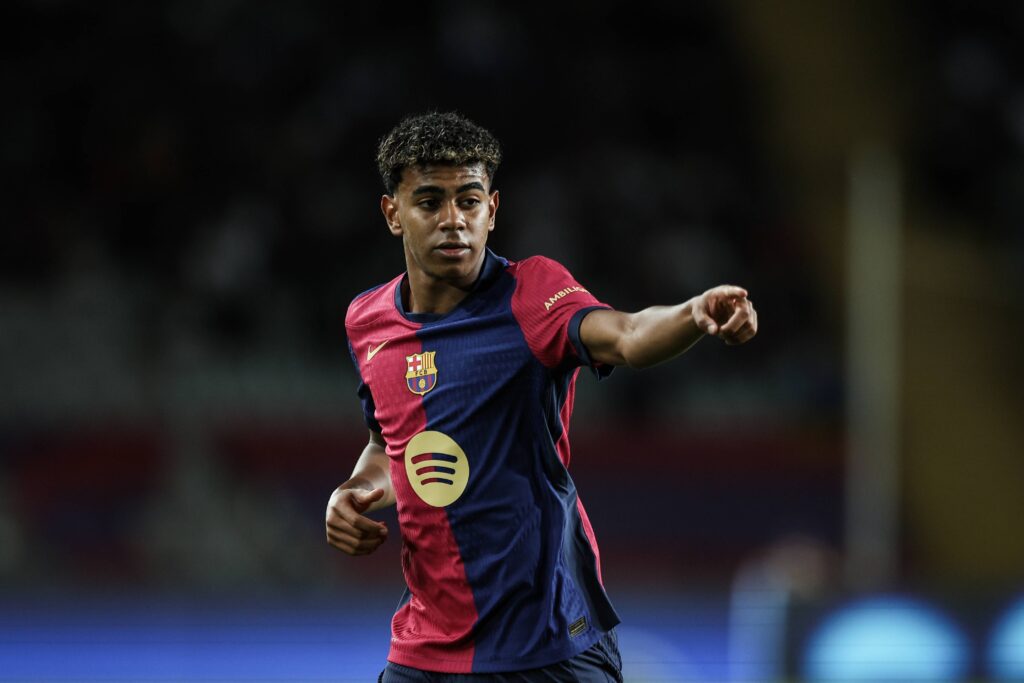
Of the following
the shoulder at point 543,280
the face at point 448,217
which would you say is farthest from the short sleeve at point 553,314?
the face at point 448,217

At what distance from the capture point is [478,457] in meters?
3.32

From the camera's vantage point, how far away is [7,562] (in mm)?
9320

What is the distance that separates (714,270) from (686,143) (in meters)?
1.48

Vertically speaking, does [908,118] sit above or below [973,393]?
above

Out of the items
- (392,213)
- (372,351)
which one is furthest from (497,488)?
(392,213)

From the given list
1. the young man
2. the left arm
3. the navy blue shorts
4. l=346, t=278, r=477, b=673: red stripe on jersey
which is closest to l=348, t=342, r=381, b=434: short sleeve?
l=346, t=278, r=477, b=673: red stripe on jersey

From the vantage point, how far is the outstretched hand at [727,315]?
272 centimetres

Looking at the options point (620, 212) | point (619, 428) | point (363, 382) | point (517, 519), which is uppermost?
point (620, 212)

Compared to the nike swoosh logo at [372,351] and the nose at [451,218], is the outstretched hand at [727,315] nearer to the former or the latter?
the nose at [451,218]

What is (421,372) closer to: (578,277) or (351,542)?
(351,542)

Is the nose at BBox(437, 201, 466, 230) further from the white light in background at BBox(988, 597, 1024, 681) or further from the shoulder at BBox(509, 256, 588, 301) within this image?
the white light in background at BBox(988, 597, 1024, 681)

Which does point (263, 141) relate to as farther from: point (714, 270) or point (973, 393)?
point (973, 393)

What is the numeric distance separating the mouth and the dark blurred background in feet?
15.3

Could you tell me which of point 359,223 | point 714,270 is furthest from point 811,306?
point 359,223
